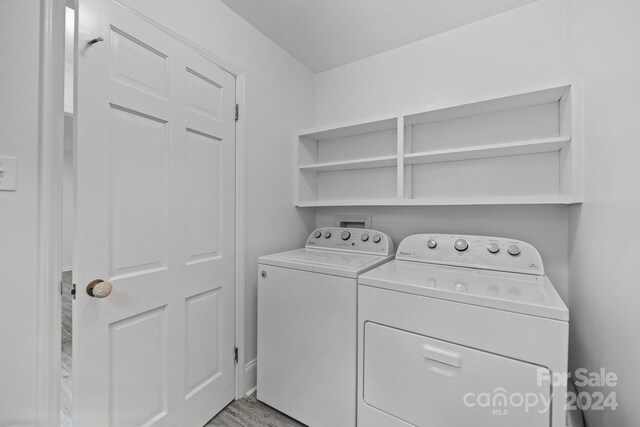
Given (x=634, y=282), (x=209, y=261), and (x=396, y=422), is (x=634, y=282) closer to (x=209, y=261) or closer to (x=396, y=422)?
(x=396, y=422)

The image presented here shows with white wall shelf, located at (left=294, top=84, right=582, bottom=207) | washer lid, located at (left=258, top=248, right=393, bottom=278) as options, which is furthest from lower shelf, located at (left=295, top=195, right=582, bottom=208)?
washer lid, located at (left=258, top=248, right=393, bottom=278)

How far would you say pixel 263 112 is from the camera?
1.93 meters

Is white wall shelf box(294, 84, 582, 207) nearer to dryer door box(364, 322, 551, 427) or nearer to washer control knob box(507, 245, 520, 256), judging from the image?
washer control knob box(507, 245, 520, 256)

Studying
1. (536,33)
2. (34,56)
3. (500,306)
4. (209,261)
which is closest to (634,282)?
(500,306)

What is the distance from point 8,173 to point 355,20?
189 centimetres

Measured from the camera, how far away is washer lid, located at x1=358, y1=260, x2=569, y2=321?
3.38 ft

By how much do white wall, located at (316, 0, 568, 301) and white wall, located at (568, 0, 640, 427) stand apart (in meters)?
0.23

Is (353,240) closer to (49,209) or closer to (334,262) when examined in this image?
(334,262)

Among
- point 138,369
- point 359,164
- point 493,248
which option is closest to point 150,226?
point 138,369

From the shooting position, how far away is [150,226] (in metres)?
1.30

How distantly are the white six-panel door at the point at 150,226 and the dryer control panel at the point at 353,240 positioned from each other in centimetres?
70

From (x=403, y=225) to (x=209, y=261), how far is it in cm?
136

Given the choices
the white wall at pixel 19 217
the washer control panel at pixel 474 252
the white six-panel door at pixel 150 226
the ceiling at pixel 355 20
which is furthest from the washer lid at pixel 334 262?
the ceiling at pixel 355 20

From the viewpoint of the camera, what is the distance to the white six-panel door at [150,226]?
1088 millimetres
